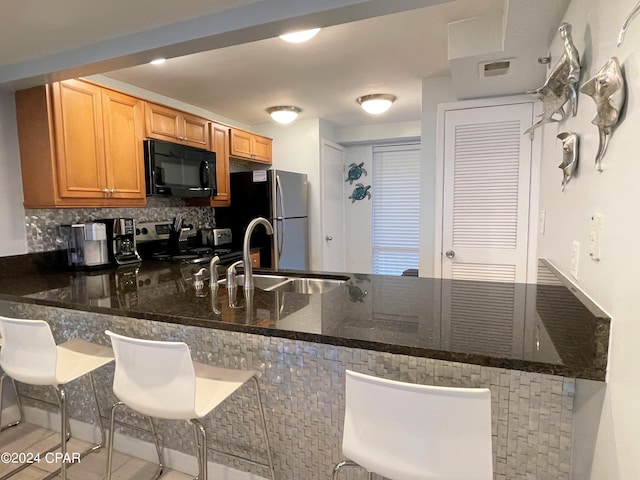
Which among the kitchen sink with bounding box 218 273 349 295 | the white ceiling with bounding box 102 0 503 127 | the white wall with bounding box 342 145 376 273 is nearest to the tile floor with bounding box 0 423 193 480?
the kitchen sink with bounding box 218 273 349 295

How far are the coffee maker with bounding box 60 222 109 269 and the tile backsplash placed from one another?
87mm

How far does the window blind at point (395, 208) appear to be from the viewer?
5.05 meters

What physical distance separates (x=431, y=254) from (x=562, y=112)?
184cm

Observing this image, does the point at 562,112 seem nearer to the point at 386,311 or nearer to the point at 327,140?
the point at 386,311

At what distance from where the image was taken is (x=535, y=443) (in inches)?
48.7

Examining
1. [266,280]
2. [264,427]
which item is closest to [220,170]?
[266,280]

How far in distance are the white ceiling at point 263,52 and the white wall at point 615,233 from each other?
64cm

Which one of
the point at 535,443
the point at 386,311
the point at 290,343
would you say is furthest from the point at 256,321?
the point at 535,443

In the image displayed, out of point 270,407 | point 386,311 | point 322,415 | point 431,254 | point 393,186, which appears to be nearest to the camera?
point 386,311

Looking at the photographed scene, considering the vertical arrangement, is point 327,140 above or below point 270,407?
above

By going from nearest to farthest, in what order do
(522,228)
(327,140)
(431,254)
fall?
(522,228)
(431,254)
(327,140)

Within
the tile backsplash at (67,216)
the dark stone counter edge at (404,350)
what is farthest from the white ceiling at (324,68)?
the dark stone counter edge at (404,350)

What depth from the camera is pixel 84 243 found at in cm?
246

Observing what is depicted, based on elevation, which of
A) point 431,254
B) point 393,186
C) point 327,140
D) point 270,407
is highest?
point 327,140
